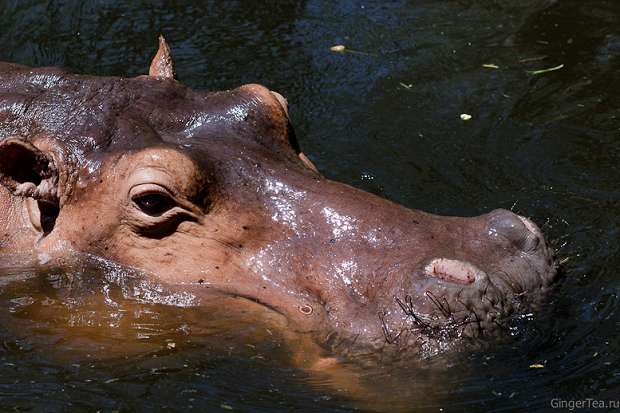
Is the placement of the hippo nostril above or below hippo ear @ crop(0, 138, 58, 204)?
below

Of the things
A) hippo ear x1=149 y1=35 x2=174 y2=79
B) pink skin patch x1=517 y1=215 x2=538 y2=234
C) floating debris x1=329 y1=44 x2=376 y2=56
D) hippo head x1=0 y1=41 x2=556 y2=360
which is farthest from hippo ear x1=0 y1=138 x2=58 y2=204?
floating debris x1=329 y1=44 x2=376 y2=56

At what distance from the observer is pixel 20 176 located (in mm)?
6777

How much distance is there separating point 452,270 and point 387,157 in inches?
167

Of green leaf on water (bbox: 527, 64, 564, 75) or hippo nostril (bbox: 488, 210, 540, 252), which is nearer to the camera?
hippo nostril (bbox: 488, 210, 540, 252)

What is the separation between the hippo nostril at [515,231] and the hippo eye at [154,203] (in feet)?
6.43

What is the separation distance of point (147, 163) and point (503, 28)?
6.96 meters

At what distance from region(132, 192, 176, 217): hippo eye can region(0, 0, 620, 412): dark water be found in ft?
1.96

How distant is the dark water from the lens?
6.32 m

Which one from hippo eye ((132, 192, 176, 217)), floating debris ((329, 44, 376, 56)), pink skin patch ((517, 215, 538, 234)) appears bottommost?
floating debris ((329, 44, 376, 56))

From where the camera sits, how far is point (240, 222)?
6.49 m

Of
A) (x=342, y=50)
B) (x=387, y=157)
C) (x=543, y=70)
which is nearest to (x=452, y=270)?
(x=387, y=157)

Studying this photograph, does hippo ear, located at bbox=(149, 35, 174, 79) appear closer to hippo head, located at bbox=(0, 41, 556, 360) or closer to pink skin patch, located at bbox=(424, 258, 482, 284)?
hippo head, located at bbox=(0, 41, 556, 360)

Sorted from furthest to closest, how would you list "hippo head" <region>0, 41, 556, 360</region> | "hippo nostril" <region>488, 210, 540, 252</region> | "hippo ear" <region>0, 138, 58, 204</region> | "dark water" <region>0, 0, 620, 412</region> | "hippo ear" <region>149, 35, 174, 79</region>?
"hippo ear" <region>149, 35, 174, 79</region>
"hippo ear" <region>0, 138, 58, 204</region>
"dark water" <region>0, 0, 620, 412</region>
"hippo nostril" <region>488, 210, 540, 252</region>
"hippo head" <region>0, 41, 556, 360</region>

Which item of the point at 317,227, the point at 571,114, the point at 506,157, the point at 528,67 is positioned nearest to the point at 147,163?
the point at 317,227
